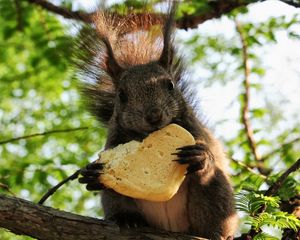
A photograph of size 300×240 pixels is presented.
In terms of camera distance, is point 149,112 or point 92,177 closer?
point 92,177

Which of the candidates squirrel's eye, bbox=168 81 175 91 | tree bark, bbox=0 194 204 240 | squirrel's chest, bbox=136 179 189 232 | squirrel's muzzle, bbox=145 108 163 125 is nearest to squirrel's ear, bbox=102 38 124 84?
squirrel's eye, bbox=168 81 175 91

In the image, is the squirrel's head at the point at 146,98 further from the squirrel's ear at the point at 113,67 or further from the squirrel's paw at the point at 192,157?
the squirrel's paw at the point at 192,157

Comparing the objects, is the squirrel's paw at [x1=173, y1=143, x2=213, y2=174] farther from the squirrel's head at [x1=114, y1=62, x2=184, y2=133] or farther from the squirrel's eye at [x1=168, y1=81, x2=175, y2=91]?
the squirrel's eye at [x1=168, y1=81, x2=175, y2=91]

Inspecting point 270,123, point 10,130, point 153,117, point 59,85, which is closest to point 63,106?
point 59,85

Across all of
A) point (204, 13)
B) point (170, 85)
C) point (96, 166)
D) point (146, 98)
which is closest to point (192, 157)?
point (96, 166)

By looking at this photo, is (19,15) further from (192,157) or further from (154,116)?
(192,157)

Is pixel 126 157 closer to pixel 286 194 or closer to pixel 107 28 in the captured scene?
pixel 286 194
